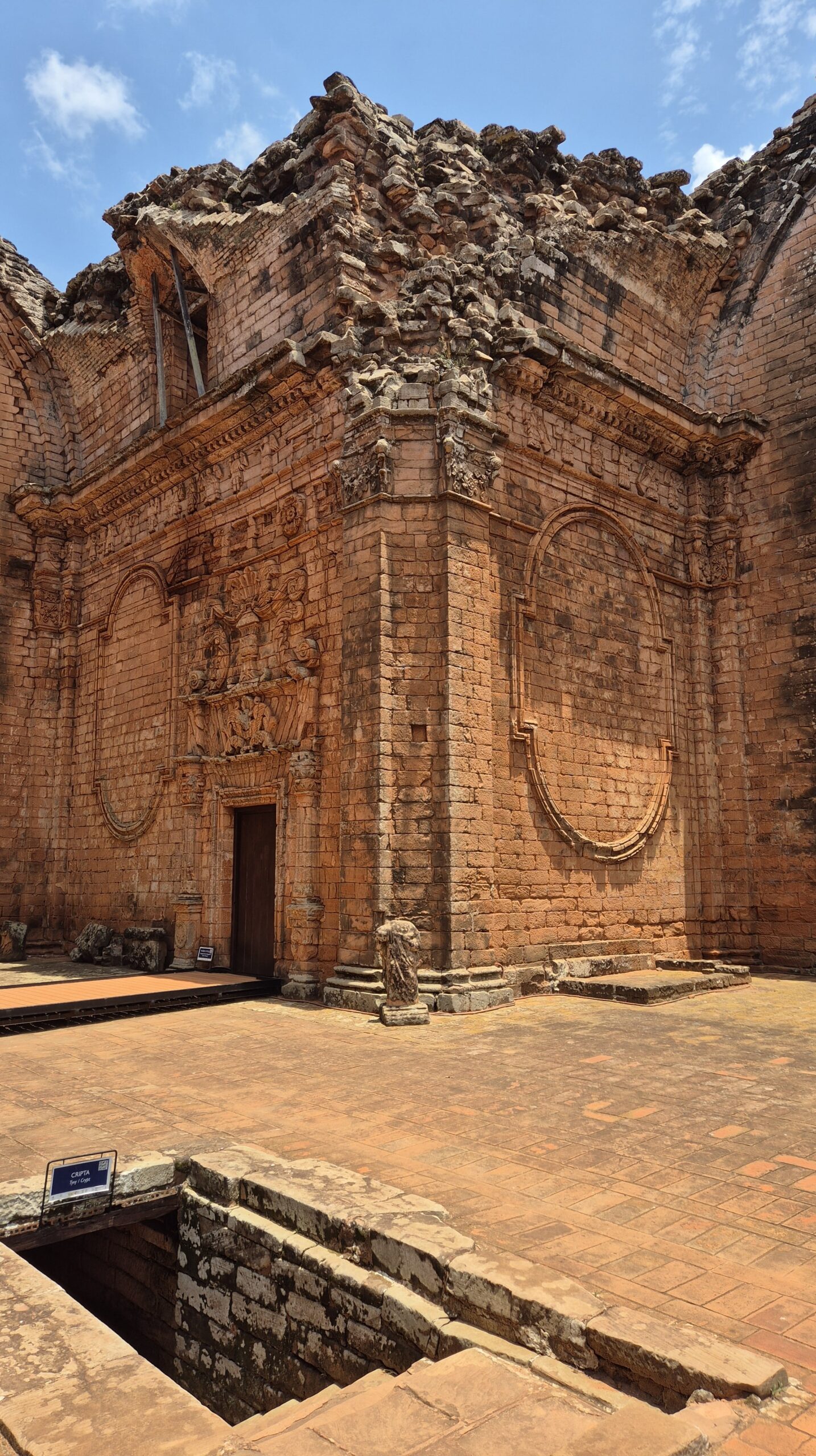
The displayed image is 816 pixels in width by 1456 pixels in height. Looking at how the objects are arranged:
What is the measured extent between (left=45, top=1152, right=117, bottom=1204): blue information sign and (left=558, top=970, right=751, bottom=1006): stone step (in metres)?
6.29

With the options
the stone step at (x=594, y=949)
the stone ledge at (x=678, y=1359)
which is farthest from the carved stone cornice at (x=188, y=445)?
the stone ledge at (x=678, y=1359)

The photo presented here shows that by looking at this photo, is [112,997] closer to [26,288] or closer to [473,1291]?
[473,1291]

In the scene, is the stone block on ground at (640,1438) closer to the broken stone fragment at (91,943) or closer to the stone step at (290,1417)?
the stone step at (290,1417)

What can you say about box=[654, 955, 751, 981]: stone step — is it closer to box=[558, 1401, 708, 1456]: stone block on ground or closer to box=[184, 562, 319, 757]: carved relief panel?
box=[184, 562, 319, 757]: carved relief panel

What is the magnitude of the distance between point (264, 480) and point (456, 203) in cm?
411

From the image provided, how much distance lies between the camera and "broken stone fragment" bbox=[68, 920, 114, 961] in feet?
44.1

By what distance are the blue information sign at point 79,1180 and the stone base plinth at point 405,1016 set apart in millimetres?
4111

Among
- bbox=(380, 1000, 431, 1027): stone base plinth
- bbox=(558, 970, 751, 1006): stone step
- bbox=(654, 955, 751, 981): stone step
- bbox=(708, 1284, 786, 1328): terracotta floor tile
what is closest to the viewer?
bbox=(708, 1284, 786, 1328): terracotta floor tile

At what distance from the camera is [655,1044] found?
695 cm

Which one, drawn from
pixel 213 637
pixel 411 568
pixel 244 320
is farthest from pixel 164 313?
pixel 411 568

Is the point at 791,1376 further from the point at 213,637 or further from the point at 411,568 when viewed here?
the point at 213,637

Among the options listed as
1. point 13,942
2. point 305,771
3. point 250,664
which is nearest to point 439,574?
point 305,771

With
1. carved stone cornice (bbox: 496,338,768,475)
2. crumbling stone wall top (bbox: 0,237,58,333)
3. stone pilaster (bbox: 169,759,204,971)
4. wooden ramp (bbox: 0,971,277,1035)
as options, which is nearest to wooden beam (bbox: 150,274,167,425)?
crumbling stone wall top (bbox: 0,237,58,333)

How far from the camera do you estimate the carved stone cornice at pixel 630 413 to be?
34.6 ft
